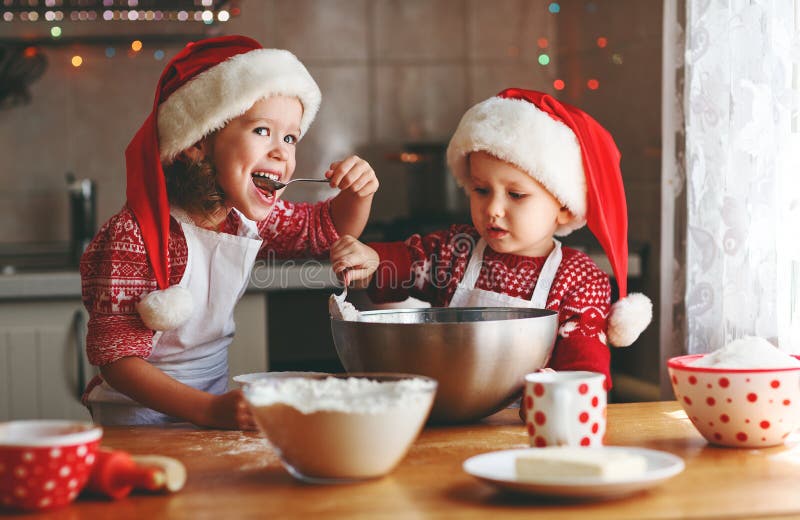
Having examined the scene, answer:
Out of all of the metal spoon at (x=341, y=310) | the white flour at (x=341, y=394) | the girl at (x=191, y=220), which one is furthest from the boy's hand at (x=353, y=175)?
the white flour at (x=341, y=394)

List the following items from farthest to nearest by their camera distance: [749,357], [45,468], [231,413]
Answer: [231,413] → [749,357] → [45,468]

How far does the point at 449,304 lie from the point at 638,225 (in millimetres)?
1094

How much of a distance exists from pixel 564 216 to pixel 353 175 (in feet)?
1.09

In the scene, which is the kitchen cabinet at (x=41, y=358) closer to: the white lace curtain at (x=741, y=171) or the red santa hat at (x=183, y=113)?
the red santa hat at (x=183, y=113)

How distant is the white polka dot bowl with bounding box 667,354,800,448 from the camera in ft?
3.06

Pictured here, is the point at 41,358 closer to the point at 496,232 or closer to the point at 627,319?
the point at 496,232

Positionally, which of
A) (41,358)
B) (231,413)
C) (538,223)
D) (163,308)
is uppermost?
(538,223)

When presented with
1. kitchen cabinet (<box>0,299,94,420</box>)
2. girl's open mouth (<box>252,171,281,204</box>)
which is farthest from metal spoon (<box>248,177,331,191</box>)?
kitchen cabinet (<box>0,299,94,420</box>)

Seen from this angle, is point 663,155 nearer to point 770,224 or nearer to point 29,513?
point 770,224

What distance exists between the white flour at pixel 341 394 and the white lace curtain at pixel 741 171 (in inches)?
42.1

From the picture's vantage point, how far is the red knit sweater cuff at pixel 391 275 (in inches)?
56.8

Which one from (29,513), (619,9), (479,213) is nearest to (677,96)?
(619,9)

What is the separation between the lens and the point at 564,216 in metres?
1.42

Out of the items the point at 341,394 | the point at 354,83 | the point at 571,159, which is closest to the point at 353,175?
the point at 571,159
